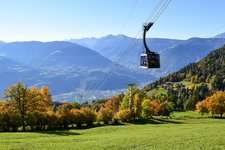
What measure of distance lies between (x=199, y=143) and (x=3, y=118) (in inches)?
2403

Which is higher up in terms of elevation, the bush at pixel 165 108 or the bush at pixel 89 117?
the bush at pixel 165 108

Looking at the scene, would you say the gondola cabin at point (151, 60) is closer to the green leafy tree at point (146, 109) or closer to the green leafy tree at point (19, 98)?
the green leafy tree at point (19, 98)

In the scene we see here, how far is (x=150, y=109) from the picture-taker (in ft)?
466

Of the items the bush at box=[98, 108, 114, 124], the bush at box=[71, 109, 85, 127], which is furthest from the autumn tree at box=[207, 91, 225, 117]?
the bush at box=[71, 109, 85, 127]

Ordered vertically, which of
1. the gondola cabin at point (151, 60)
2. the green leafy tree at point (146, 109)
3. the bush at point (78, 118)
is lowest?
the bush at point (78, 118)

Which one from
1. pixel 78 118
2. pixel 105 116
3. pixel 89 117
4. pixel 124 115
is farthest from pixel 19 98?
pixel 124 115

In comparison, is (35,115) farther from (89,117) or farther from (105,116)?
(105,116)

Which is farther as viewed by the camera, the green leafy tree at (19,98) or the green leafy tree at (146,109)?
the green leafy tree at (146,109)

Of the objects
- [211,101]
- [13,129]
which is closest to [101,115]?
[13,129]

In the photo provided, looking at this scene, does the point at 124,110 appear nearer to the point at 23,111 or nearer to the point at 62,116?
the point at 62,116

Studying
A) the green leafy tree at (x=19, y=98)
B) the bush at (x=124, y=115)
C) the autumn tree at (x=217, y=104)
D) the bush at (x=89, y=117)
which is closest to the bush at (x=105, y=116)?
the bush at (x=89, y=117)

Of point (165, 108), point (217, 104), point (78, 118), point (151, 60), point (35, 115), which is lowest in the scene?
point (78, 118)

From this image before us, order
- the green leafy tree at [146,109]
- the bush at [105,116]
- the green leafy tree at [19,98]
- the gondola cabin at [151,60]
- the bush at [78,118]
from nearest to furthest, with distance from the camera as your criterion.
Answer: the gondola cabin at [151,60]
the green leafy tree at [19,98]
the bush at [78,118]
the bush at [105,116]
the green leafy tree at [146,109]

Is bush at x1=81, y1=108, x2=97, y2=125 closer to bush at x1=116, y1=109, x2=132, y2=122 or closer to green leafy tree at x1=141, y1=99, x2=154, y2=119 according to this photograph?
bush at x1=116, y1=109, x2=132, y2=122
